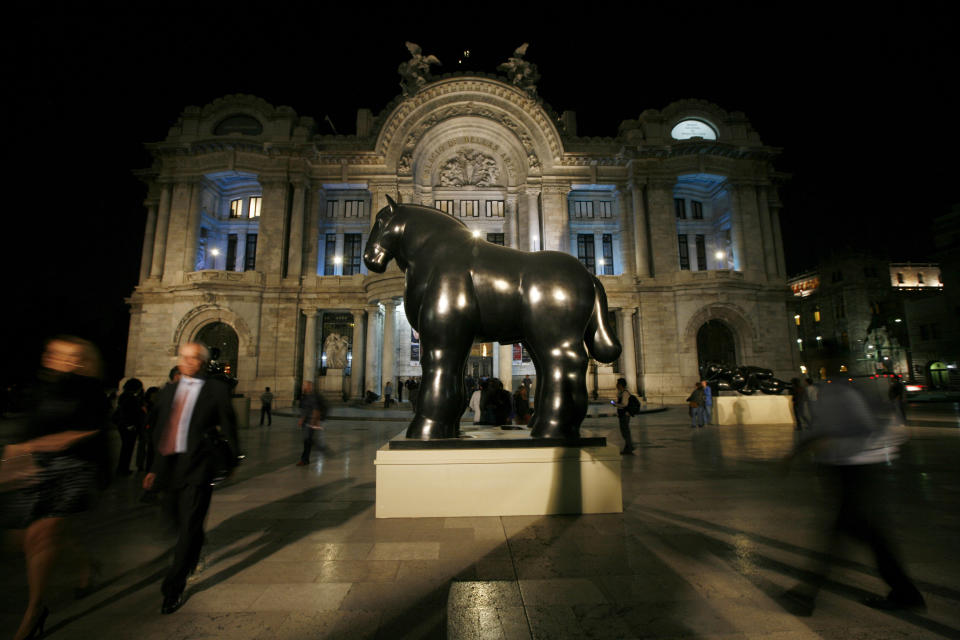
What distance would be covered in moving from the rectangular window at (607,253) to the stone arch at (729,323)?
6.04 m

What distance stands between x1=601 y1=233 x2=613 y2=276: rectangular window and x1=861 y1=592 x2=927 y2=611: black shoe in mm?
26382

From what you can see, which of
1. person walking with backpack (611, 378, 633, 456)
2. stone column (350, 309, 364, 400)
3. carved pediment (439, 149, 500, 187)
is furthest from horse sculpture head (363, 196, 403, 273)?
carved pediment (439, 149, 500, 187)

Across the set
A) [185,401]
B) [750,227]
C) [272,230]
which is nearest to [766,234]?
[750,227]

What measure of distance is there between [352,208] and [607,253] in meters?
16.9

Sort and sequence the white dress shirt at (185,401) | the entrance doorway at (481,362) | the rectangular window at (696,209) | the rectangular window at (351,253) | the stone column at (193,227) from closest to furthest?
the white dress shirt at (185,401), the stone column at (193,227), the entrance doorway at (481,362), the rectangular window at (351,253), the rectangular window at (696,209)

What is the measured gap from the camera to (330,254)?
90.8 ft

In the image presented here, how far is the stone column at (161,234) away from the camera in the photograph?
24.9m

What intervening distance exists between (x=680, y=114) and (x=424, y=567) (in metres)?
31.0

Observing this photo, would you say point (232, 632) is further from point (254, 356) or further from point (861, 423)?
point (254, 356)

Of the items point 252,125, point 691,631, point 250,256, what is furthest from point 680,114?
point 691,631

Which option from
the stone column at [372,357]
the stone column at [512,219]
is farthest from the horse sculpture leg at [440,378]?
the stone column at [512,219]

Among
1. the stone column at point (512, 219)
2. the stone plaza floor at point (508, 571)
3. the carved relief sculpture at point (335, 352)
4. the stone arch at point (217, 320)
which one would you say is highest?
the stone column at point (512, 219)

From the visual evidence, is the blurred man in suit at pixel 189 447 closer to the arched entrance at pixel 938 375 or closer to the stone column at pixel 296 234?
the stone column at pixel 296 234

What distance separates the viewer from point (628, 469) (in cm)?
727
